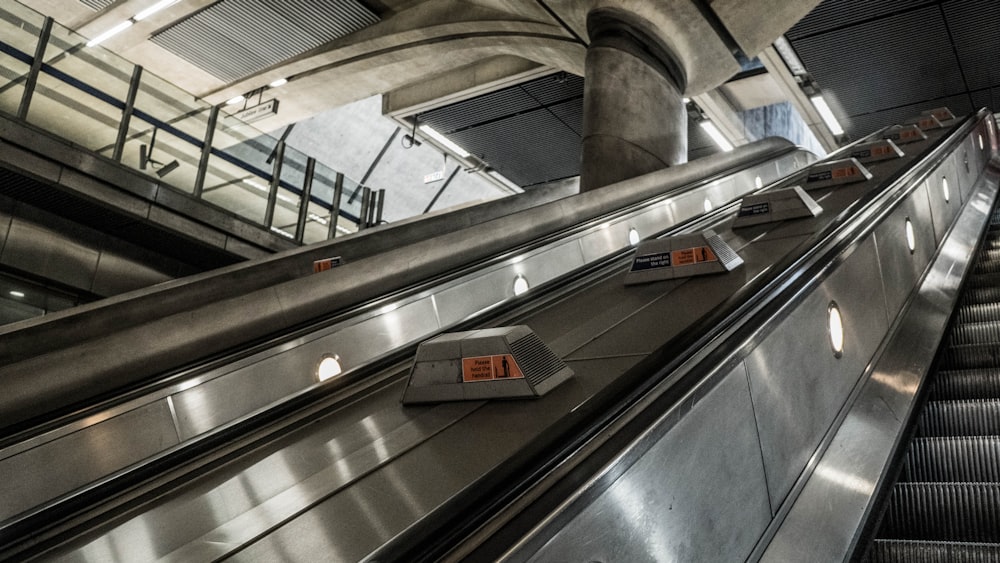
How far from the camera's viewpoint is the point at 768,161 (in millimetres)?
9820

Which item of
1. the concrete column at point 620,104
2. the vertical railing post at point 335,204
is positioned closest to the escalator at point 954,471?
the concrete column at point 620,104

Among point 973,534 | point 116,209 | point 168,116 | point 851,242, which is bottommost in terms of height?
point 973,534

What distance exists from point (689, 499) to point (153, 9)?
441 inches

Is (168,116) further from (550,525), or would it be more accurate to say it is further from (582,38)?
(550,525)

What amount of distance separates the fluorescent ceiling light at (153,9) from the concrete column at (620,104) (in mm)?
6090

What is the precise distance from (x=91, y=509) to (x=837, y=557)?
2.02 meters

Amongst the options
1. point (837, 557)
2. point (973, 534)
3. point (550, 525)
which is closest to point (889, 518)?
point (973, 534)

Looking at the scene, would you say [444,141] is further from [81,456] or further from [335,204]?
[81,456]

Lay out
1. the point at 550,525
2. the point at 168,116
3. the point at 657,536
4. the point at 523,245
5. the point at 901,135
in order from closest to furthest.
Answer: the point at 550,525
the point at 657,536
the point at 523,245
the point at 901,135
the point at 168,116

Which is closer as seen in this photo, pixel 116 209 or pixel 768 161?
pixel 116 209

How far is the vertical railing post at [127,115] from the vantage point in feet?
26.1

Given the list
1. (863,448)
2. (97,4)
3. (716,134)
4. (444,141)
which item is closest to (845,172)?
(863,448)

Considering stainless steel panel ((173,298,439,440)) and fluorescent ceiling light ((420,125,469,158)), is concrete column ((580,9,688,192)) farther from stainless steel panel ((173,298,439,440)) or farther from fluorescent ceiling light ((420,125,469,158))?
fluorescent ceiling light ((420,125,469,158))

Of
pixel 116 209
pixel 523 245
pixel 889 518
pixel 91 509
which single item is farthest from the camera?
pixel 116 209
